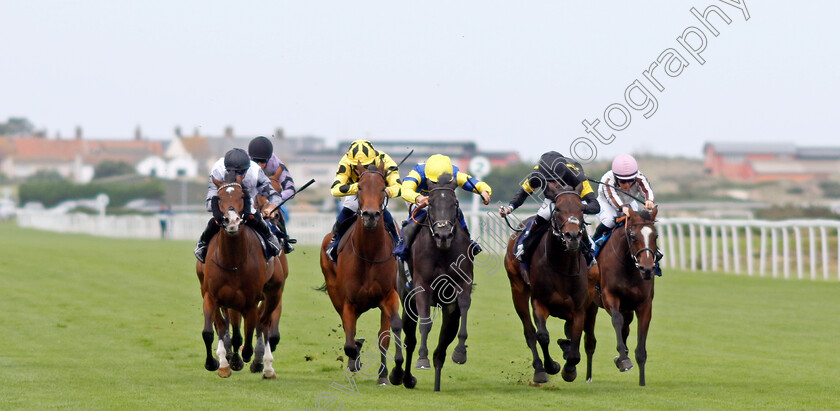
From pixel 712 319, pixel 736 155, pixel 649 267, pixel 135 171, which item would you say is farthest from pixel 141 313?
pixel 135 171

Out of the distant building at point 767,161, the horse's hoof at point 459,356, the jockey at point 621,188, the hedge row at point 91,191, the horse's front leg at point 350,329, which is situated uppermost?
the distant building at point 767,161

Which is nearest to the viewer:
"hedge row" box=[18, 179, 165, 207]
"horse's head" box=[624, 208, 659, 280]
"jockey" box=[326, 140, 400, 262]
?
"horse's head" box=[624, 208, 659, 280]

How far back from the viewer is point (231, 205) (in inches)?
372

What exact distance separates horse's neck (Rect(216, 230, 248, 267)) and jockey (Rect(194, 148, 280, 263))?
0.15 meters

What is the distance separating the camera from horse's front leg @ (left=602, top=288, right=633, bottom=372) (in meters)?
9.81

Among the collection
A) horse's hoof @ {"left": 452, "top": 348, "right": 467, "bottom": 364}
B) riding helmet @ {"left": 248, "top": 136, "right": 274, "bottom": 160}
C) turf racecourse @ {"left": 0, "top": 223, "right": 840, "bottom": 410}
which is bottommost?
turf racecourse @ {"left": 0, "top": 223, "right": 840, "bottom": 410}

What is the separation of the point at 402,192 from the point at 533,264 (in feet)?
4.04

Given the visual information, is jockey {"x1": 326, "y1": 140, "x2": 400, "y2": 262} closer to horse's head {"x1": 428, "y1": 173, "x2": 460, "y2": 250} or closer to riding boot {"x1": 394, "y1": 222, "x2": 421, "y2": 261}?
riding boot {"x1": 394, "y1": 222, "x2": 421, "y2": 261}

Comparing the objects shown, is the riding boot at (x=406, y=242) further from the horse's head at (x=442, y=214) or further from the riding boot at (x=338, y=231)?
the riding boot at (x=338, y=231)

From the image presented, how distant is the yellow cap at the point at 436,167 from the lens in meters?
9.49

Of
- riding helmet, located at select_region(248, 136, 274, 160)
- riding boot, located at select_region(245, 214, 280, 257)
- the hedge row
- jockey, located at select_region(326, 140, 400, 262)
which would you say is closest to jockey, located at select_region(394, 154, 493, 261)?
jockey, located at select_region(326, 140, 400, 262)

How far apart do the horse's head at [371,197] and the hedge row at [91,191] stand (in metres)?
70.3

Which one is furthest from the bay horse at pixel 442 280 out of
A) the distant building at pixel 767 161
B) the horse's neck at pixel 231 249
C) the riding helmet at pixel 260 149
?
the distant building at pixel 767 161

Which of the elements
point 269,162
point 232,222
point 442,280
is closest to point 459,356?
point 442,280
